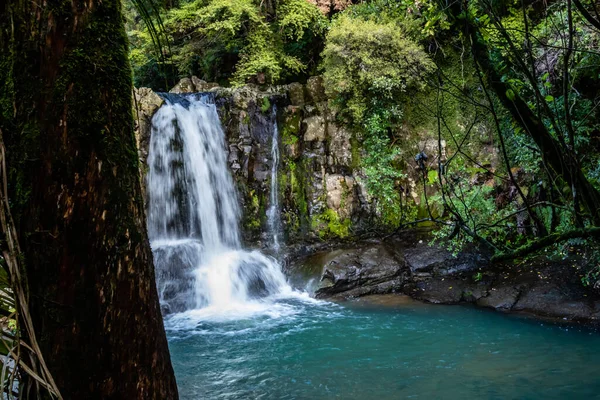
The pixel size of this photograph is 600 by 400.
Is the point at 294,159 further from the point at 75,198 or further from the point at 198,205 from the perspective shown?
the point at 75,198

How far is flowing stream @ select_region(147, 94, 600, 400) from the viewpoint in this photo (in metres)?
5.02

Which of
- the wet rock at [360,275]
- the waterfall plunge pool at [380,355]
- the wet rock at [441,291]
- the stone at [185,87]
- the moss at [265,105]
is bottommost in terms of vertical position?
the waterfall plunge pool at [380,355]

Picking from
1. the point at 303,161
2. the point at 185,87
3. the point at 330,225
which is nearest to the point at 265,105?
the point at 303,161

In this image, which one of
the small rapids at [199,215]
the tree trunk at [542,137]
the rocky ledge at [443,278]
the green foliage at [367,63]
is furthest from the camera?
the green foliage at [367,63]

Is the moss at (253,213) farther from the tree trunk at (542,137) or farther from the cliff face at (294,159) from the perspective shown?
the tree trunk at (542,137)

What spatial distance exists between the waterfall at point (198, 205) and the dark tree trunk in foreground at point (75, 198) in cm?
802

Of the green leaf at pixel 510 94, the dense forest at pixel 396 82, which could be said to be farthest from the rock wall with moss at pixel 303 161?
the green leaf at pixel 510 94

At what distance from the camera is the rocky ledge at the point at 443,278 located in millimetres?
7242

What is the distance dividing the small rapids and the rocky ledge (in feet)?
3.04

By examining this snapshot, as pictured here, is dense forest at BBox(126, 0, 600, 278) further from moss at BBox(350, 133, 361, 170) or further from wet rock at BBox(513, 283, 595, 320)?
wet rock at BBox(513, 283, 595, 320)

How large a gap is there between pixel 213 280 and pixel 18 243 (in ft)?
27.1

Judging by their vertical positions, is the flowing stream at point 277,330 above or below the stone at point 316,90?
below

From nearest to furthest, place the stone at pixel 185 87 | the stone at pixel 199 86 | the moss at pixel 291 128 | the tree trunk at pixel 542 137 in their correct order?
1. the tree trunk at pixel 542 137
2. the moss at pixel 291 128
3. the stone at pixel 185 87
4. the stone at pixel 199 86

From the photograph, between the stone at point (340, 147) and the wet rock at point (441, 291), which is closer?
the wet rock at point (441, 291)
